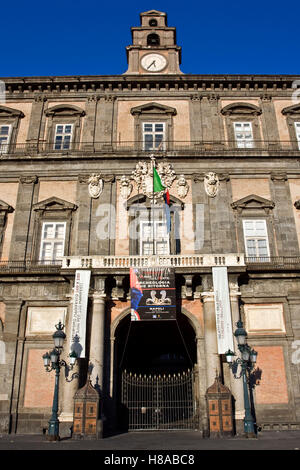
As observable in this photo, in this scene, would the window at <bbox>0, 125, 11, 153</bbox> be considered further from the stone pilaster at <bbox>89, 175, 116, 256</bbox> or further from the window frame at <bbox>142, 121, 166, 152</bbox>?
the window frame at <bbox>142, 121, 166, 152</bbox>

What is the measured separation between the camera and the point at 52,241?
75.0ft

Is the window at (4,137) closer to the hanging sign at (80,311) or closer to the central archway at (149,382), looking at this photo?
the hanging sign at (80,311)

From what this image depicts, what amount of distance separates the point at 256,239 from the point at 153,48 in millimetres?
16752

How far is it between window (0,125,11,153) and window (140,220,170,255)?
10.0 metres

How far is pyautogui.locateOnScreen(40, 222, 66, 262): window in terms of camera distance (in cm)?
2247

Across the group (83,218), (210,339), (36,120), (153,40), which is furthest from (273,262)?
(153,40)

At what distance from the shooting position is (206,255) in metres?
20.3

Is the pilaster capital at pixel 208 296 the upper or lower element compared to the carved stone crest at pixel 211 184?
lower

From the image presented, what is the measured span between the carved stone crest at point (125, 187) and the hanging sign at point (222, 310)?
7.10 metres

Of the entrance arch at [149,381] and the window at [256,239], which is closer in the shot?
the entrance arch at [149,381]

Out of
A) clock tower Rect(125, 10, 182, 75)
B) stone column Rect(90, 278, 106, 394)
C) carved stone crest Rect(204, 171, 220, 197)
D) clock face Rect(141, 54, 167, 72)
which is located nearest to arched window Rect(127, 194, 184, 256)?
carved stone crest Rect(204, 171, 220, 197)

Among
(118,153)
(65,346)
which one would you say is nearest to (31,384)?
(65,346)

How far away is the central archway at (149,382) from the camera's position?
818 inches

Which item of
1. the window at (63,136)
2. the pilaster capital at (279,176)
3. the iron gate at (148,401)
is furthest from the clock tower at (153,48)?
the iron gate at (148,401)
